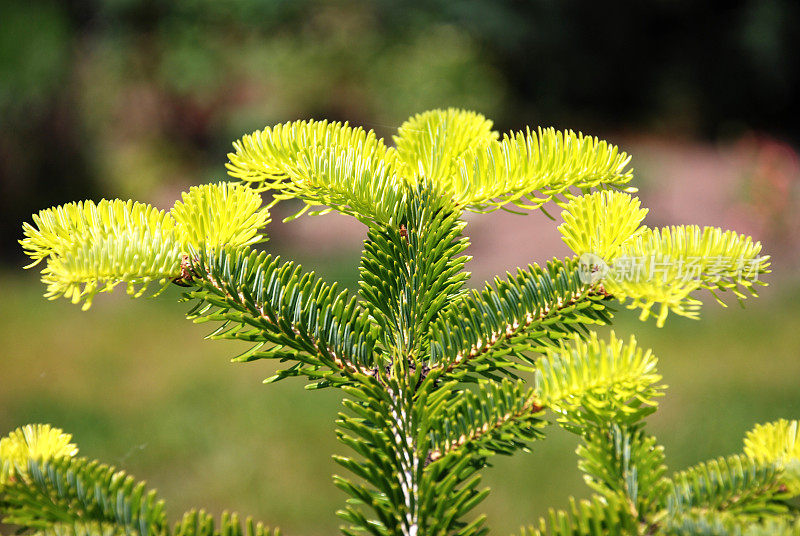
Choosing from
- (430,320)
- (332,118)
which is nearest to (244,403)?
(430,320)

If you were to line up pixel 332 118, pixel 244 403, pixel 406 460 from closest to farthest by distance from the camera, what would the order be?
pixel 406 460 < pixel 244 403 < pixel 332 118

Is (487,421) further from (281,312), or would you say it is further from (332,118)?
(332,118)

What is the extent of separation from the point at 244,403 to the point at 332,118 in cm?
320

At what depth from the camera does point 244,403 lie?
3148 mm

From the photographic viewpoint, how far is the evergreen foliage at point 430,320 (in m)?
0.54

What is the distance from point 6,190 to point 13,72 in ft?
3.19

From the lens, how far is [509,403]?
1.96ft

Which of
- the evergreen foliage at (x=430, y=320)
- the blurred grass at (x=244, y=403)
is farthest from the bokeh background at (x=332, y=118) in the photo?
the evergreen foliage at (x=430, y=320)

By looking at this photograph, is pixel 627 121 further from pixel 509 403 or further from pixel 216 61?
pixel 509 403

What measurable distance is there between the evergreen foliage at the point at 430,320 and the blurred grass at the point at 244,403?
194 cm

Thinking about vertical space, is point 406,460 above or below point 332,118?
below

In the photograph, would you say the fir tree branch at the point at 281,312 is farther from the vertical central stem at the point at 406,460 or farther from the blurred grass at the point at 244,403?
the blurred grass at the point at 244,403

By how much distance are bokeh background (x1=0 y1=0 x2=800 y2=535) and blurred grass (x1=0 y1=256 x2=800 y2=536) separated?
1 cm

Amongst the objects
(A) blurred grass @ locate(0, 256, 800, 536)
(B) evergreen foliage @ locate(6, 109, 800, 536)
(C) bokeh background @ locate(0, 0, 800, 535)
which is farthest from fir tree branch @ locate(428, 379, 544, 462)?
(A) blurred grass @ locate(0, 256, 800, 536)
